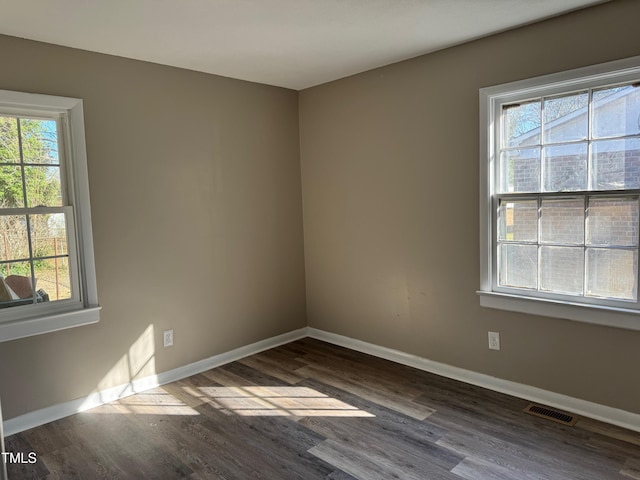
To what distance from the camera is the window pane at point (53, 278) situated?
2.95m

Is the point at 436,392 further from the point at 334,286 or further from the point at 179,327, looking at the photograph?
the point at 179,327

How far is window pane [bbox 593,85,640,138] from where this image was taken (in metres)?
2.54

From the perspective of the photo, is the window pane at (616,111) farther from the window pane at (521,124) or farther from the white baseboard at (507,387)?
the white baseboard at (507,387)

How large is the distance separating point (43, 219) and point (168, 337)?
1.21m

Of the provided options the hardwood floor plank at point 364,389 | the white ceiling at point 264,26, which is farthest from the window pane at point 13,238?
the hardwood floor plank at point 364,389

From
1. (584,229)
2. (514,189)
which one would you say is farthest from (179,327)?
(584,229)

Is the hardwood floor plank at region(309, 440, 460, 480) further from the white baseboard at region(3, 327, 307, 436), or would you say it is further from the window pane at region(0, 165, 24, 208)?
the window pane at region(0, 165, 24, 208)

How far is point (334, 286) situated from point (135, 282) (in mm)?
1736

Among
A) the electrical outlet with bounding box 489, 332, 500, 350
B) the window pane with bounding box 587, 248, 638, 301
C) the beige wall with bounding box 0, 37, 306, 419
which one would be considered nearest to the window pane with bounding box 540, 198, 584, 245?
the window pane with bounding box 587, 248, 638, 301

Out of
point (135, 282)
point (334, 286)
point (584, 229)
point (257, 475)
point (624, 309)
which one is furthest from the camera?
point (334, 286)

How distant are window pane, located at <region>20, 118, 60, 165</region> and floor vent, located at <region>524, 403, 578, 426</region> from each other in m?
3.41

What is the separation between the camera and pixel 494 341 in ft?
10.3

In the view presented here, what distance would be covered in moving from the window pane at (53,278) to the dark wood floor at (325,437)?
2.64 ft

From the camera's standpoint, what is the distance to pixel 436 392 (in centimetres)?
315
